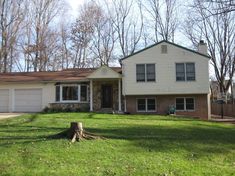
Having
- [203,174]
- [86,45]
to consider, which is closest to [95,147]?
[203,174]

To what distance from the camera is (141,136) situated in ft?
42.0

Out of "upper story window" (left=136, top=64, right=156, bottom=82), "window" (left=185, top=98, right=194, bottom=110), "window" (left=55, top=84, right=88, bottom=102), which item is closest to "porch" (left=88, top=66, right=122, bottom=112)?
"window" (left=55, top=84, right=88, bottom=102)

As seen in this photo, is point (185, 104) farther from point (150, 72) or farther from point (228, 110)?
point (228, 110)

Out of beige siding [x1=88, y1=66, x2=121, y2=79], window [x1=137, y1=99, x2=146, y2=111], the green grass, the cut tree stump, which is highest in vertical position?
beige siding [x1=88, y1=66, x2=121, y2=79]

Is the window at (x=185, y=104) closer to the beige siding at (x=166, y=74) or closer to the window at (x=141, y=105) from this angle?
the beige siding at (x=166, y=74)

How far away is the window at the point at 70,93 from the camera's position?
91.2 feet

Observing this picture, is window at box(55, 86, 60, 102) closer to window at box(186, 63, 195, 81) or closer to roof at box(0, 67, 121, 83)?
roof at box(0, 67, 121, 83)

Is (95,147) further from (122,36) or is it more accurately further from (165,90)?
(122,36)

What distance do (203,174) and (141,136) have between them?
4.70 m

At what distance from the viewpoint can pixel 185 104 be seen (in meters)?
27.3

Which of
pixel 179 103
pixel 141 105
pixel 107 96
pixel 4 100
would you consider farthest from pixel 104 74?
pixel 4 100

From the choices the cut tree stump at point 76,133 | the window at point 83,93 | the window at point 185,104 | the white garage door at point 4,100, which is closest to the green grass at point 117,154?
the cut tree stump at point 76,133

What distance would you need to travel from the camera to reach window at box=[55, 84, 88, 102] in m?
27.8

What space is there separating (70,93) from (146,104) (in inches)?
252
